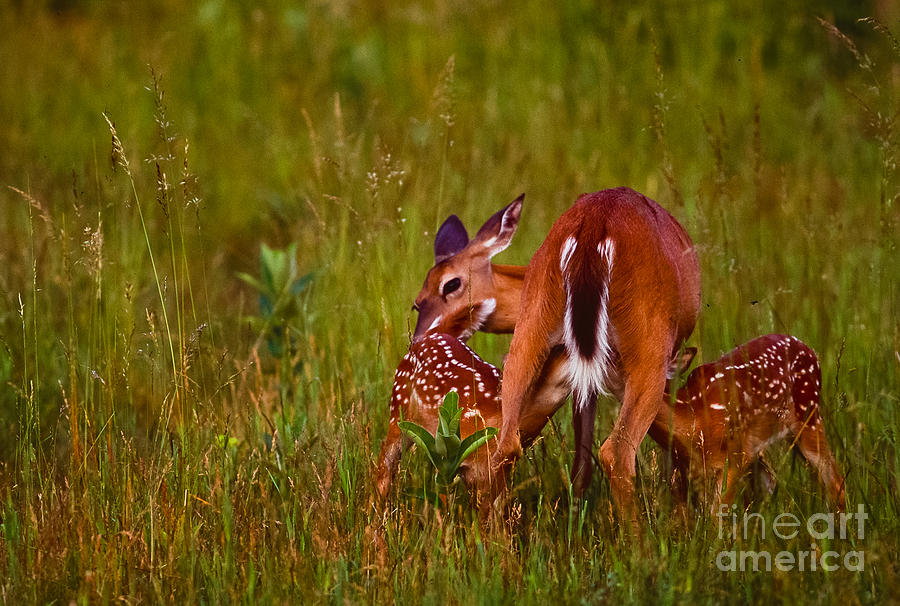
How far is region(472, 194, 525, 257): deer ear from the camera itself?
416 cm

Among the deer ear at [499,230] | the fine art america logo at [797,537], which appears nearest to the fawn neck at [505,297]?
the deer ear at [499,230]

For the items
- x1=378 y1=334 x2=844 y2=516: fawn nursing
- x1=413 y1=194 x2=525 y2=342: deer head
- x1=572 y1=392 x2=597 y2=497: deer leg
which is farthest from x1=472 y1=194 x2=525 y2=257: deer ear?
x1=572 y1=392 x2=597 y2=497: deer leg

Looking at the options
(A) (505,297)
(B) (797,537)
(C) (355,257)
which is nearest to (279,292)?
(C) (355,257)

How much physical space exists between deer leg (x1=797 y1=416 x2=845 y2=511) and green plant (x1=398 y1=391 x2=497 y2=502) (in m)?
1.10

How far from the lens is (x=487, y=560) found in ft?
10.6

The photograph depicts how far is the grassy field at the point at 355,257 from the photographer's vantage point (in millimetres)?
3209

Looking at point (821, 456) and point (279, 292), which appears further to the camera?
point (279, 292)

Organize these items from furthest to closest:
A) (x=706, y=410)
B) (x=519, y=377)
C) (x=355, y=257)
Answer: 1. (x=355, y=257)
2. (x=706, y=410)
3. (x=519, y=377)

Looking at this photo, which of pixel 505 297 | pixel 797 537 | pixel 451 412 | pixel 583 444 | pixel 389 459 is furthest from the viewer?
pixel 505 297

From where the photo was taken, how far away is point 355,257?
6.10 m

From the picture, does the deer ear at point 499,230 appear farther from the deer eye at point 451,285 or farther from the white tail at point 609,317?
the white tail at point 609,317

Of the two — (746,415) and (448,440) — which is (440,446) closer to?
(448,440)

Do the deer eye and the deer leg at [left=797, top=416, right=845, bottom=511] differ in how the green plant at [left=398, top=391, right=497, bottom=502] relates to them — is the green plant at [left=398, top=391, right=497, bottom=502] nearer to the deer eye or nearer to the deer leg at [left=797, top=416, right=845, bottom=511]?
the deer eye

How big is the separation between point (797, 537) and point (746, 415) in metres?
0.45
